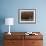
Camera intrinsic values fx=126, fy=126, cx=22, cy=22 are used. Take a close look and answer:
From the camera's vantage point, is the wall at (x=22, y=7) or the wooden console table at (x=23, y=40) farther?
the wall at (x=22, y=7)

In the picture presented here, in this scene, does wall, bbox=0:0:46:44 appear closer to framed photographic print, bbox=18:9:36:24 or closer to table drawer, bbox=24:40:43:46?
framed photographic print, bbox=18:9:36:24

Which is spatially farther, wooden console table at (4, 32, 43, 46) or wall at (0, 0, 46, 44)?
wall at (0, 0, 46, 44)

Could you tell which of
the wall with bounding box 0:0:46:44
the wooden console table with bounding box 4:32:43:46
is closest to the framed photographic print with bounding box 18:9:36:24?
the wall with bounding box 0:0:46:44

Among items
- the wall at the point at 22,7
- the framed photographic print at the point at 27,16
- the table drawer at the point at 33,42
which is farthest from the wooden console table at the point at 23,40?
the framed photographic print at the point at 27,16

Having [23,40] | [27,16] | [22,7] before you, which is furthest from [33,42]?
[22,7]

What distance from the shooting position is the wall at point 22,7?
14.7 ft

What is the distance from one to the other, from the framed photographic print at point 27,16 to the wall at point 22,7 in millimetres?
108

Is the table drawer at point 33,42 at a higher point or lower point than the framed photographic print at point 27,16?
lower

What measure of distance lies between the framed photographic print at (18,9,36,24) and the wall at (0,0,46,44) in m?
0.11

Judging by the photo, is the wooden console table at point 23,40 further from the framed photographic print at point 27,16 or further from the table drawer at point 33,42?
the framed photographic print at point 27,16

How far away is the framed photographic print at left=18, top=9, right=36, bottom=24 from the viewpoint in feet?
14.7

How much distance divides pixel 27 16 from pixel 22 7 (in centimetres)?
37

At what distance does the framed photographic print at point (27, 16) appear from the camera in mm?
4480

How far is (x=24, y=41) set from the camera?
3.92 m
